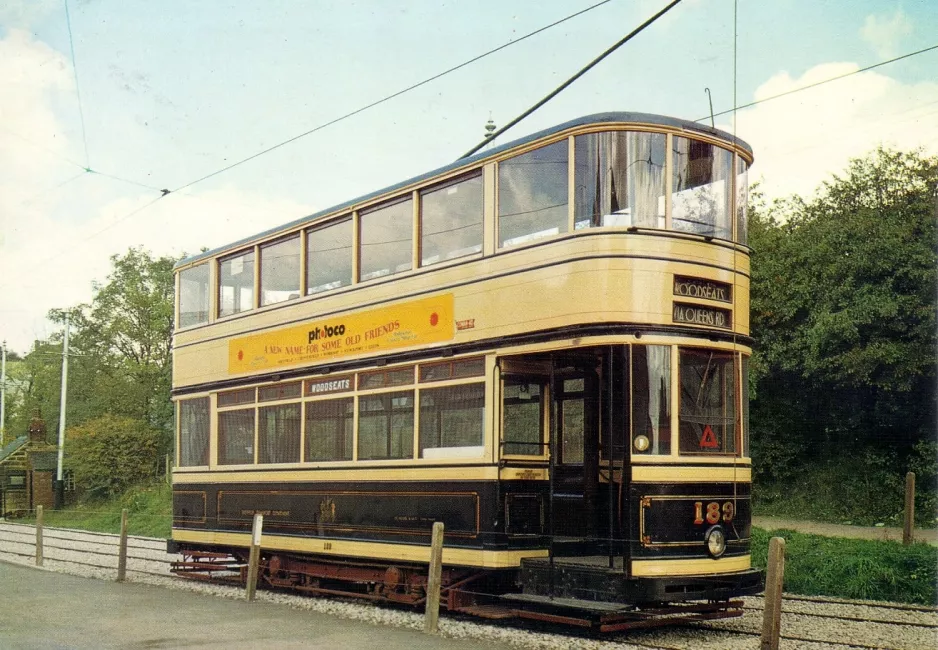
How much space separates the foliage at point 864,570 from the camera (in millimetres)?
12656

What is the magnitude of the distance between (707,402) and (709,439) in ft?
1.02

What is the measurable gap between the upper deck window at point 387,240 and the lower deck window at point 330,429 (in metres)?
1.41

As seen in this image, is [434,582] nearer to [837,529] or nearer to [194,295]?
[194,295]

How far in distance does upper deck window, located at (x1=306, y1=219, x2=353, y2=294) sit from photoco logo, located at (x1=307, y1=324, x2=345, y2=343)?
0.44m

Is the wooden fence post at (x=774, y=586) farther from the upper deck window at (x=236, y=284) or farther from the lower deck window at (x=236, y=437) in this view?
the upper deck window at (x=236, y=284)

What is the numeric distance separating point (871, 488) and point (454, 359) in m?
15.6

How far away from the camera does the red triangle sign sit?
974 centimetres

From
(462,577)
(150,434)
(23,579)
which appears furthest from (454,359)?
(150,434)

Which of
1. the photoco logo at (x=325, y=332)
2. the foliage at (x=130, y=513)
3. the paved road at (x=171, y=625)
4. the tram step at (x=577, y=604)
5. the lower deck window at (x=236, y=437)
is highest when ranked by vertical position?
the photoco logo at (x=325, y=332)

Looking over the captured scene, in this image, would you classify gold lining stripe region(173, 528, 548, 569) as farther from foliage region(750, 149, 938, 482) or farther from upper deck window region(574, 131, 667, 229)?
foliage region(750, 149, 938, 482)

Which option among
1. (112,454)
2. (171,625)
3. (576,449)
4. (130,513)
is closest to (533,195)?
(576,449)

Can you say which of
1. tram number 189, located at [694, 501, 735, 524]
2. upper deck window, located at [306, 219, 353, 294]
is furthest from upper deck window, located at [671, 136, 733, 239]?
upper deck window, located at [306, 219, 353, 294]

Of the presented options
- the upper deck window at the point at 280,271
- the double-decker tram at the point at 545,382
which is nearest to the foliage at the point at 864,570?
the double-decker tram at the point at 545,382

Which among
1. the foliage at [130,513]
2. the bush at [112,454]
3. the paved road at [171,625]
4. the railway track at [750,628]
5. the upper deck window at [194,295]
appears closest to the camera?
the paved road at [171,625]
